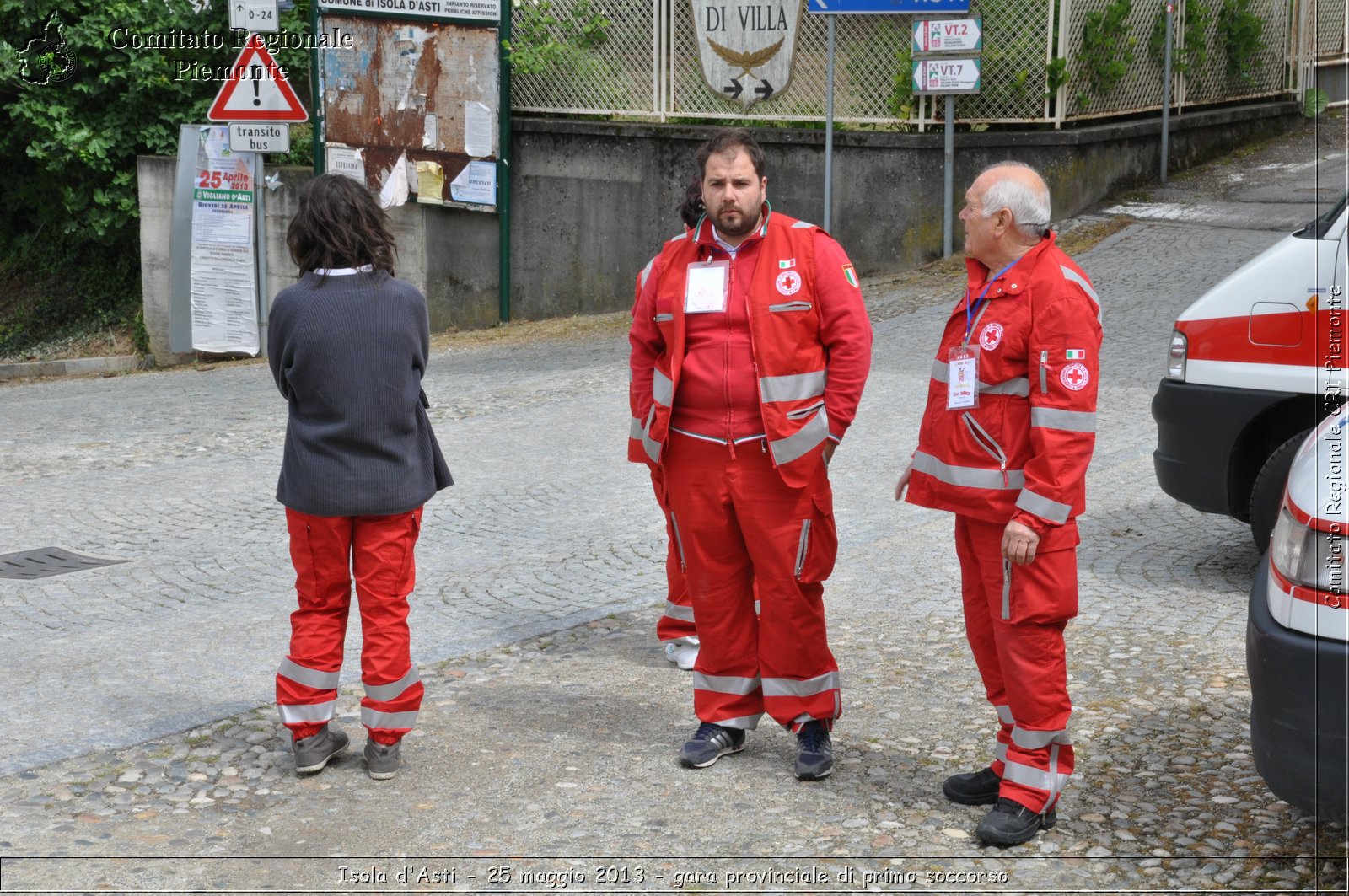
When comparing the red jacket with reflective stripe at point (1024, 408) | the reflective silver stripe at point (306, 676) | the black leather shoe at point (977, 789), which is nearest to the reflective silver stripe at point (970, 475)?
the red jacket with reflective stripe at point (1024, 408)

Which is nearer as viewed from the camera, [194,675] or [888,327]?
[194,675]

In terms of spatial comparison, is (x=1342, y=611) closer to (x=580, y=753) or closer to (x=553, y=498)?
(x=580, y=753)

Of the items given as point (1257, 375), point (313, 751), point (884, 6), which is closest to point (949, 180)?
point (884, 6)

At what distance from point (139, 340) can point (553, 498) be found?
37.9 feet

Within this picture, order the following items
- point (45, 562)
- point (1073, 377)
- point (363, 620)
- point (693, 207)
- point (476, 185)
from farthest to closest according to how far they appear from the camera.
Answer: point (476, 185)
point (45, 562)
point (693, 207)
point (363, 620)
point (1073, 377)

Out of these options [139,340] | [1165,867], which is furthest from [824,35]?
[1165,867]

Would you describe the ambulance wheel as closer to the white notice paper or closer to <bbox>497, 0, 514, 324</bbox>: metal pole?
<bbox>497, 0, 514, 324</bbox>: metal pole

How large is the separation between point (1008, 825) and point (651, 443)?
1.53 meters

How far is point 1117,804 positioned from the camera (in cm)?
434

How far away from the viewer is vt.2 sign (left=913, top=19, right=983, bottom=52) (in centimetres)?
1358

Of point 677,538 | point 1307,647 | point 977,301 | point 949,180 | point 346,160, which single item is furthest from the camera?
point 346,160

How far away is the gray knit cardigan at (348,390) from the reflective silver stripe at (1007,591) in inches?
69.7

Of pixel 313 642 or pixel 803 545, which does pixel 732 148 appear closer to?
pixel 803 545

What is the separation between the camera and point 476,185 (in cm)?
1591
